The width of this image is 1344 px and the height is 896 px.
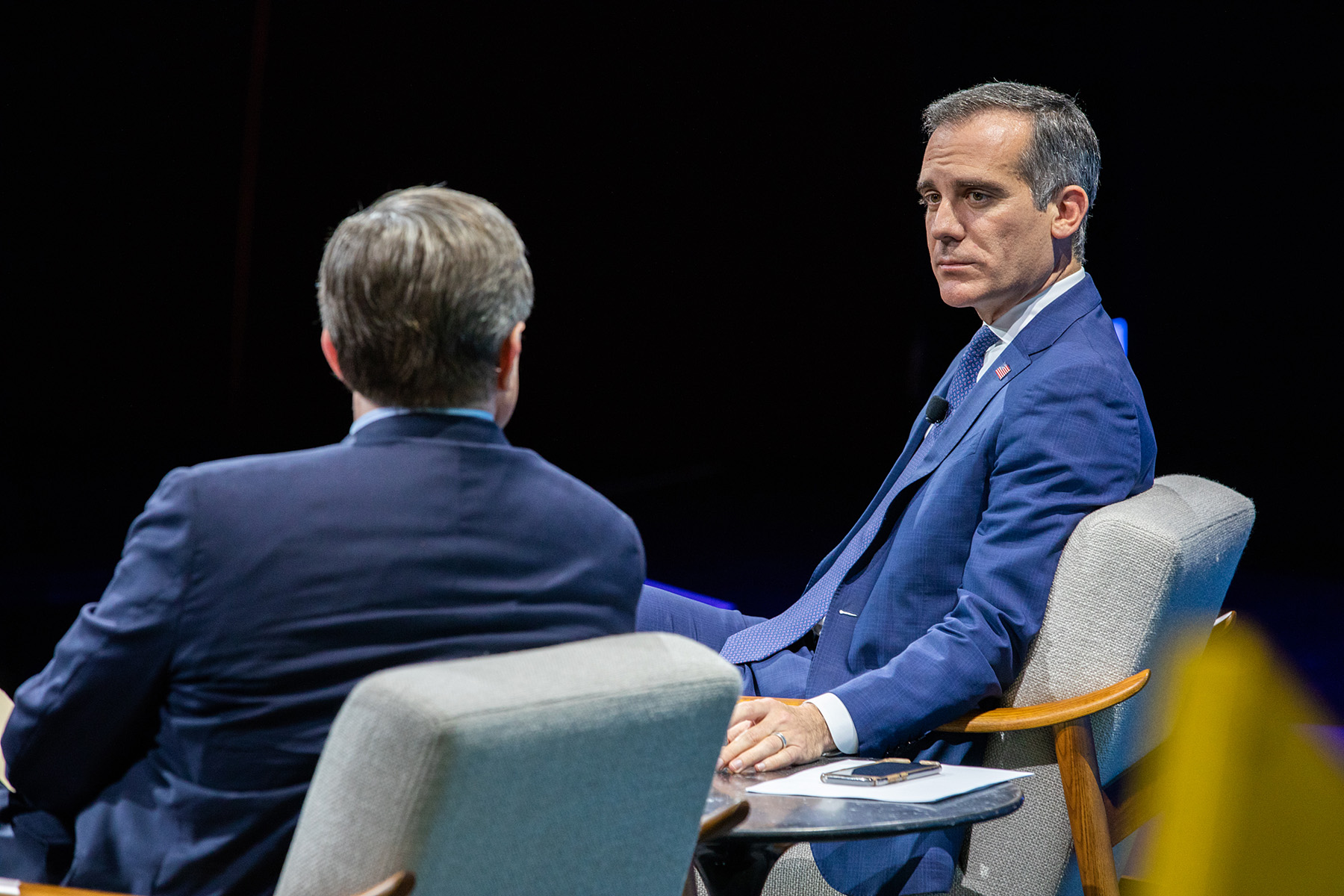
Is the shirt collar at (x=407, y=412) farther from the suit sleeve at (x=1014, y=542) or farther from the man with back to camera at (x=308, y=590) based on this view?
the suit sleeve at (x=1014, y=542)

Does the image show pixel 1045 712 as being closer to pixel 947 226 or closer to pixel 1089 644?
pixel 1089 644

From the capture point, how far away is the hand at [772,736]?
1.63 m

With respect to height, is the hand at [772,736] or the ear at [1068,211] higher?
the ear at [1068,211]

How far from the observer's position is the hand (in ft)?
5.35

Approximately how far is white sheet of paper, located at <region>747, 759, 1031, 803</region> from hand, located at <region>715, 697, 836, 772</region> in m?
0.08

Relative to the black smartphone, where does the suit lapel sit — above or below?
above

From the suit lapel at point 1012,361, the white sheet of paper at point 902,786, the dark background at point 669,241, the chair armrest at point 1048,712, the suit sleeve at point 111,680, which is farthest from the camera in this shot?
the dark background at point 669,241

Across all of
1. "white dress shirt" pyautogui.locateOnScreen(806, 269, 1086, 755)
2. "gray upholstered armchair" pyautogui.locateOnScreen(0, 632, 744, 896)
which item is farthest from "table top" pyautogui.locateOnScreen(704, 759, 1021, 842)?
"white dress shirt" pyautogui.locateOnScreen(806, 269, 1086, 755)

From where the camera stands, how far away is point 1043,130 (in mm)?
2229

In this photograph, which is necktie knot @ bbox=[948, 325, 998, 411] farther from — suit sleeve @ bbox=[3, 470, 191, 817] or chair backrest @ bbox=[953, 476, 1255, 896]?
suit sleeve @ bbox=[3, 470, 191, 817]

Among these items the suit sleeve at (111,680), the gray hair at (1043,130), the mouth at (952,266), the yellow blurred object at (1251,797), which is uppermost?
the gray hair at (1043,130)

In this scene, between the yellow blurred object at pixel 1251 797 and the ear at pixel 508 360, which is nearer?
the yellow blurred object at pixel 1251 797

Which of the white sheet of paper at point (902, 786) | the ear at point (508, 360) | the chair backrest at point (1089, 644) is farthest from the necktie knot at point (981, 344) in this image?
the ear at point (508, 360)

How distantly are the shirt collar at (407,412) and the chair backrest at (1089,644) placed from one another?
3.27 ft
